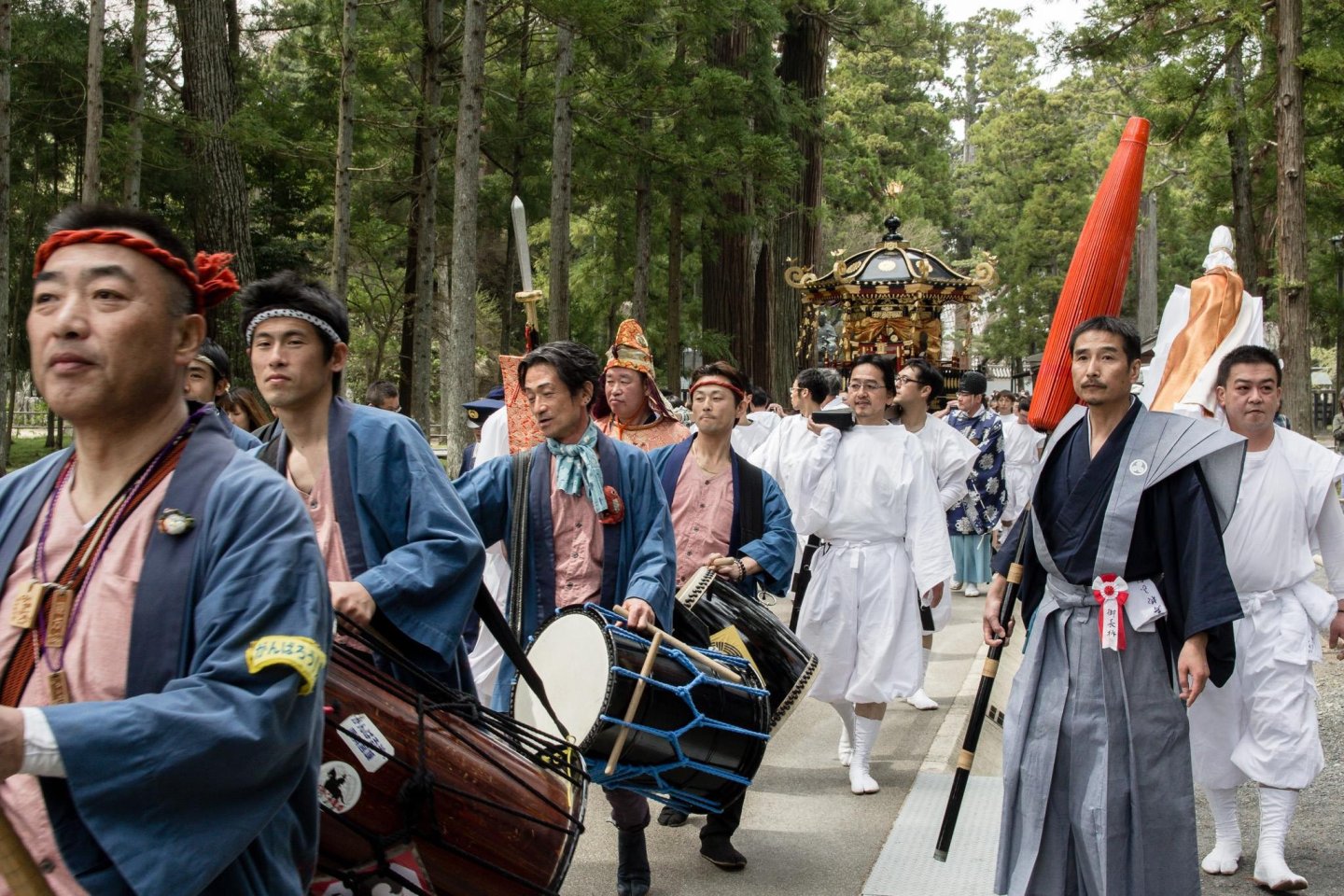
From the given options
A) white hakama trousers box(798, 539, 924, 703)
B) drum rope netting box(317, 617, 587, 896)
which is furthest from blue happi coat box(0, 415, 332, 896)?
white hakama trousers box(798, 539, 924, 703)

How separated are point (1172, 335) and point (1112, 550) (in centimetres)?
228

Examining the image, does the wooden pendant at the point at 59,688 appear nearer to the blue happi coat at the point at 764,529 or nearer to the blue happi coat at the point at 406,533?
the blue happi coat at the point at 406,533

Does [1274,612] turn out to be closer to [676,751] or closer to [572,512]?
[676,751]

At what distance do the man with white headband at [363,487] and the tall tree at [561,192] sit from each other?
37.2 ft

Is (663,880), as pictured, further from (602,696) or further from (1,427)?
(1,427)

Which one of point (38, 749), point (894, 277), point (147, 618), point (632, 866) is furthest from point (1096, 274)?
point (894, 277)

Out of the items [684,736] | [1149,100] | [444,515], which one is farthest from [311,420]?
[1149,100]

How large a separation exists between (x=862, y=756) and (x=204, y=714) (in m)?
5.04

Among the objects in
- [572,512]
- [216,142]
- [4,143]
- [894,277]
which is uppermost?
[216,142]

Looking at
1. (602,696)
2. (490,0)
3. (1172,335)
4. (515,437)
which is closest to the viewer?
(602,696)

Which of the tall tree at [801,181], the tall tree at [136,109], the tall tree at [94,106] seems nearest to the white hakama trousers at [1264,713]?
the tall tree at [94,106]

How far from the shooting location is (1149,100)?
54.9 feet

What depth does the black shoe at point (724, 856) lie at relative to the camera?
527 cm

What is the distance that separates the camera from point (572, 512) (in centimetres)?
493
